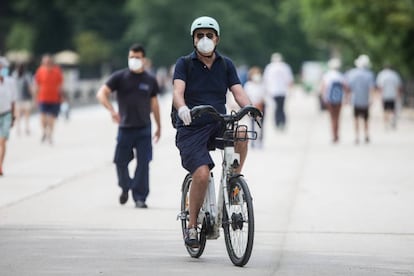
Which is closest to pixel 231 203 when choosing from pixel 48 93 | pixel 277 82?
pixel 48 93

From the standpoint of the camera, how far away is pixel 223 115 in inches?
361

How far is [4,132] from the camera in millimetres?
17828

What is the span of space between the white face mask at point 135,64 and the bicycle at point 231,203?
429 centimetres

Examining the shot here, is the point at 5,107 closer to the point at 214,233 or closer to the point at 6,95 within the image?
the point at 6,95

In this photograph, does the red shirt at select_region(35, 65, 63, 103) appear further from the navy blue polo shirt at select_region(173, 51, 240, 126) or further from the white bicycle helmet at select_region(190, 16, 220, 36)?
the white bicycle helmet at select_region(190, 16, 220, 36)

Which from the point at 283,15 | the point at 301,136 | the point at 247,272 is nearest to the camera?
the point at 247,272

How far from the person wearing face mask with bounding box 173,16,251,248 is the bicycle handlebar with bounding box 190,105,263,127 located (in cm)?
18

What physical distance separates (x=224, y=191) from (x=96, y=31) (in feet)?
311

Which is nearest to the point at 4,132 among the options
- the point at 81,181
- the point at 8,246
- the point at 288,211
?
the point at 81,181

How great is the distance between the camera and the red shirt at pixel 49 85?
84.4 ft

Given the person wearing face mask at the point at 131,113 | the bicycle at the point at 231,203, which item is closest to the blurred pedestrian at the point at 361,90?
the person wearing face mask at the point at 131,113

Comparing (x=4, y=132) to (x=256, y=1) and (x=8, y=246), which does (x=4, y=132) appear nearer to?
(x=8, y=246)

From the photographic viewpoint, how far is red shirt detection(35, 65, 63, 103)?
2573 cm

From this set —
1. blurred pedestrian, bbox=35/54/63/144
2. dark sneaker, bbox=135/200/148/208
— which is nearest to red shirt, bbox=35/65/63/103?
blurred pedestrian, bbox=35/54/63/144
